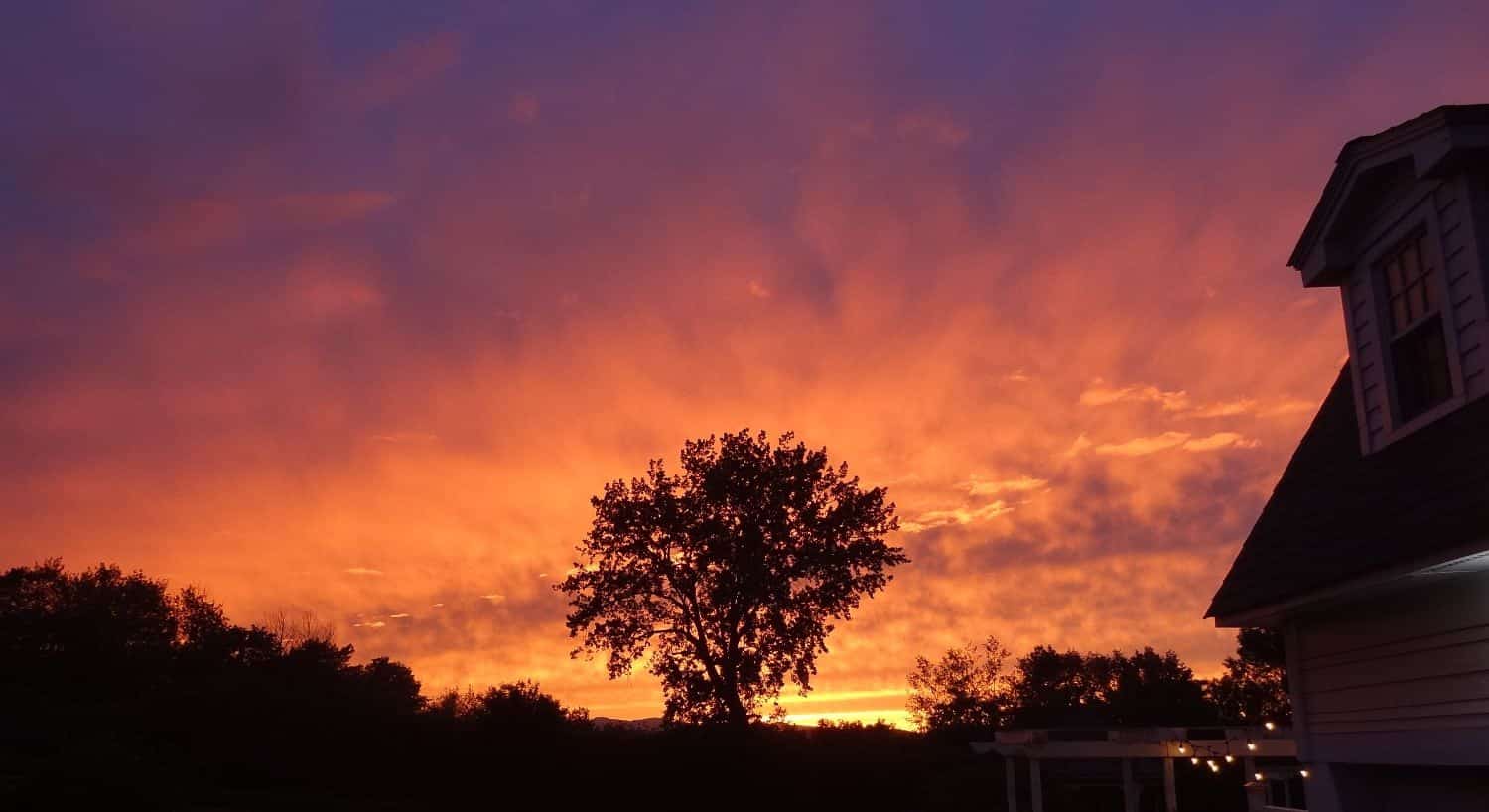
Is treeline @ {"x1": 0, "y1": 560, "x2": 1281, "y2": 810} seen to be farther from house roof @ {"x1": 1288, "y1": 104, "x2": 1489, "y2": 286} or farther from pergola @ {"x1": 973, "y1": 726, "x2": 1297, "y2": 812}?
house roof @ {"x1": 1288, "y1": 104, "x2": 1489, "y2": 286}

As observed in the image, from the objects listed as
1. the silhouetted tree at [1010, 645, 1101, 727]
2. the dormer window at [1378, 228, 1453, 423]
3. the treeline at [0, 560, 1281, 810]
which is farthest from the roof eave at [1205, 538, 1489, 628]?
the silhouetted tree at [1010, 645, 1101, 727]

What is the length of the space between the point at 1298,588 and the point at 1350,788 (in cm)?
199

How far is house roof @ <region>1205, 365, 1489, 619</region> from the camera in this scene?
25.3 ft

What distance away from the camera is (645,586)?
4003cm

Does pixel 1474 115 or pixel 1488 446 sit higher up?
pixel 1474 115

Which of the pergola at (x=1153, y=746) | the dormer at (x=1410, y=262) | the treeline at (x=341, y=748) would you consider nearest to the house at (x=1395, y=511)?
the dormer at (x=1410, y=262)

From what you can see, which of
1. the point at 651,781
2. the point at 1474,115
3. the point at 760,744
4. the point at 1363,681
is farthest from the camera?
the point at 760,744

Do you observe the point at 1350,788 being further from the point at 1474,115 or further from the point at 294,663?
the point at 294,663

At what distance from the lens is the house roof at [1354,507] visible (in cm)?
770

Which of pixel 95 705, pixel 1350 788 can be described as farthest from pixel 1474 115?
pixel 95 705

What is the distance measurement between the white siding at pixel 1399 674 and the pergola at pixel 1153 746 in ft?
39.5

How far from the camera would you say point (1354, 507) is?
9.49 meters

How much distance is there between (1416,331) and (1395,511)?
6.43ft

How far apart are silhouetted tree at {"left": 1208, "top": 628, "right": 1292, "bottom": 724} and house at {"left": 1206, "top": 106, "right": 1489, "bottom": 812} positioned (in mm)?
52183
